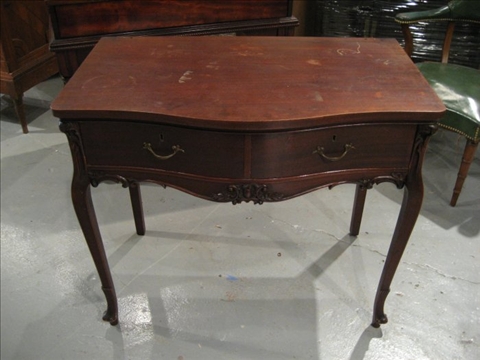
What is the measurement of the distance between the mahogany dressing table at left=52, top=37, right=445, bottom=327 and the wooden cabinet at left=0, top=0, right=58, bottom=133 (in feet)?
4.63

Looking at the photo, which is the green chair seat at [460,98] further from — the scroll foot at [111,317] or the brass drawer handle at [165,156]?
the scroll foot at [111,317]

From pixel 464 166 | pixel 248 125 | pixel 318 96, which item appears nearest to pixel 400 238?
pixel 318 96

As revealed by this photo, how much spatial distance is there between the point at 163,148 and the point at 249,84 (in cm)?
28

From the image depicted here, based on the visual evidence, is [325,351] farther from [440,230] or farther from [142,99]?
[142,99]

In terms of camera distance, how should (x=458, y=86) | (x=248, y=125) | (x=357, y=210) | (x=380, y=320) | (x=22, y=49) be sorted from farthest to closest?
(x=22, y=49)
(x=458, y=86)
(x=357, y=210)
(x=380, y=320)
(x=248, y=125)

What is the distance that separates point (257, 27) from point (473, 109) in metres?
0.94

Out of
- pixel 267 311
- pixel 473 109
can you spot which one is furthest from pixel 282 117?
pixel 473 109

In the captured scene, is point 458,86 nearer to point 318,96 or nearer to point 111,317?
point 318,96

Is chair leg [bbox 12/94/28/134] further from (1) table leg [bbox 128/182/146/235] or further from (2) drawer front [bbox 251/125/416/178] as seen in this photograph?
(2) drawer front [bbox 251/125/416/178]

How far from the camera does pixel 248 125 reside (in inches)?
42.3

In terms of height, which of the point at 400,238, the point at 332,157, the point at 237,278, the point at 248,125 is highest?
the point at 248,125

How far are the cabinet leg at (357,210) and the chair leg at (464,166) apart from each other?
1.64 ft

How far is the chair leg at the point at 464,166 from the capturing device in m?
1.96

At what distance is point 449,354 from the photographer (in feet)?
4.94
